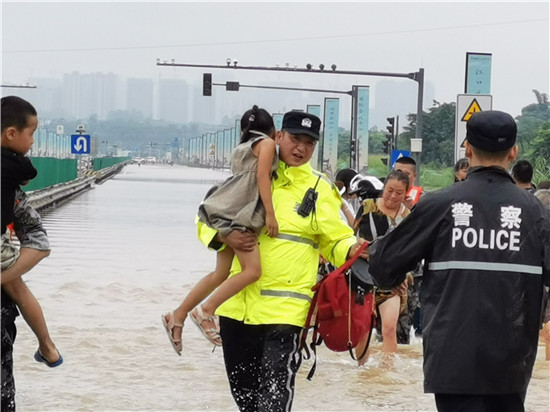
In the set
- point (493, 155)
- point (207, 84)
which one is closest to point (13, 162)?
point (493, 155)

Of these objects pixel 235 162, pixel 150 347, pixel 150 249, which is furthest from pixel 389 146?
pixel 235 162

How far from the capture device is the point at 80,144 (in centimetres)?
5297

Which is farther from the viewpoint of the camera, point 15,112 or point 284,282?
point 284,282

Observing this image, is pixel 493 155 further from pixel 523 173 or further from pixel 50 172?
pixel 50 172

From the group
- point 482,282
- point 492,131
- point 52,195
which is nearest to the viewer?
point 482,282

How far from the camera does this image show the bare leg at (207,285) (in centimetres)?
641

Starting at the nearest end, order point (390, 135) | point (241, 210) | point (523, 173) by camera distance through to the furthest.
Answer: point (241, 210) → point (523, 173) → point (390, 135)

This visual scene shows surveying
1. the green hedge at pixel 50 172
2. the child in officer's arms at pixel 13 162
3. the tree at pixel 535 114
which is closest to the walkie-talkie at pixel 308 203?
the child in officer's arms at pixel 13 162

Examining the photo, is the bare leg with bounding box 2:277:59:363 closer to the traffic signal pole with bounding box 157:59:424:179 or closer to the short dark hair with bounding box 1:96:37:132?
the short dark hair with bounding box 1:96:37:132

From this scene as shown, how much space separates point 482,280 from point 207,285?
2483 millimetres

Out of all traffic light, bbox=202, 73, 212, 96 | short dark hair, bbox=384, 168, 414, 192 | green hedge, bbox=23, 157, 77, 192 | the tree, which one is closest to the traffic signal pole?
traffic light, bbox=202, 73, 212, 96

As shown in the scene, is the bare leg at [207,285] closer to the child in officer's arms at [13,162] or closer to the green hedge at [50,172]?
the child in officer's arms at [13,162]

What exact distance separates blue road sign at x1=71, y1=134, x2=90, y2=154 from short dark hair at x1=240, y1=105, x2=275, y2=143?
46.5 metres

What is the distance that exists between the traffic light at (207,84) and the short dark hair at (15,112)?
44702 mm
